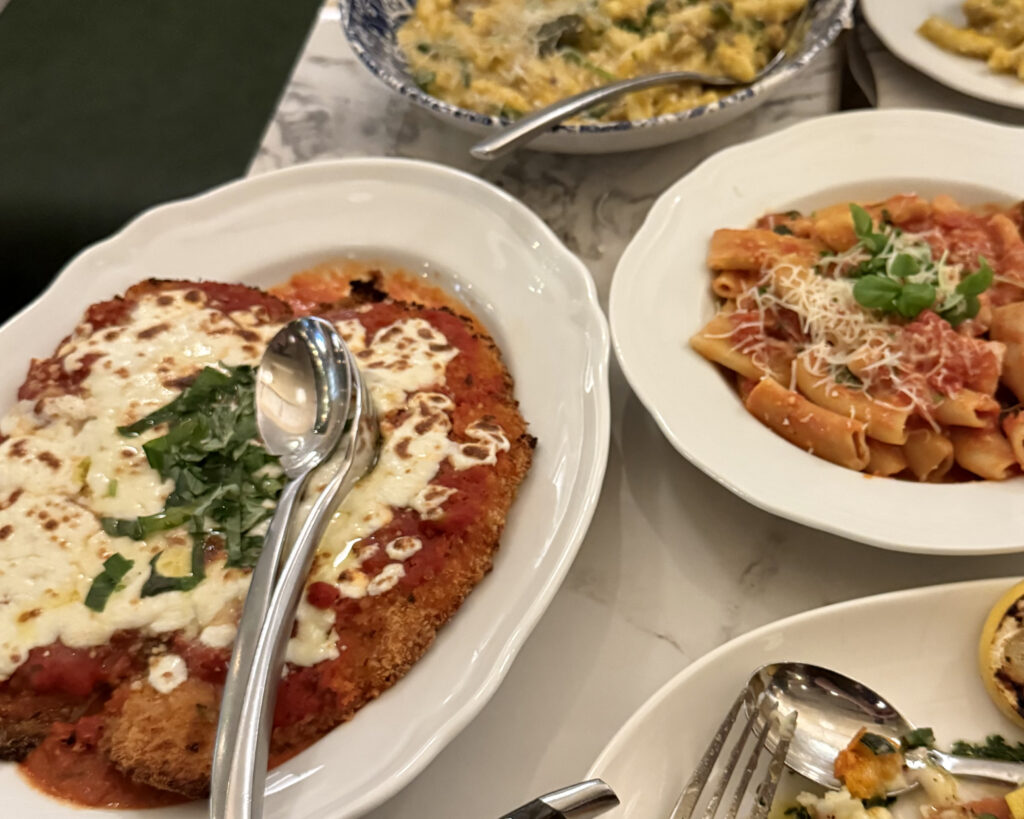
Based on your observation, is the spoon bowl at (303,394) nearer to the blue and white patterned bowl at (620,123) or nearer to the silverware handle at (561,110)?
the silverware handle at (561,110)

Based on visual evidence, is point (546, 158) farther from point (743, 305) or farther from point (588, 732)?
point (588, 732)

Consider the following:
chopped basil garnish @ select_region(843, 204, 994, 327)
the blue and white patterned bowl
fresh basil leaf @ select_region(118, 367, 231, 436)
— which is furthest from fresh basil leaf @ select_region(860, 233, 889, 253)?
fresh basil leaf @ select_region(118, 367, 231, 436)

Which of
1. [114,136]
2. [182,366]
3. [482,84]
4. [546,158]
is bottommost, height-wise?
[114,136]

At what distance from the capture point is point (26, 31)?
10.6 feet

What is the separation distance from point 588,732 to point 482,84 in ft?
4.34

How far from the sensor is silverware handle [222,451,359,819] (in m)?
0.87

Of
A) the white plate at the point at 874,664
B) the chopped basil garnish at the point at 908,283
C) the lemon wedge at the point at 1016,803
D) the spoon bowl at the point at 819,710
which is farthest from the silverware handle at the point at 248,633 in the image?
the chopped basil garnish at the point at 908,283

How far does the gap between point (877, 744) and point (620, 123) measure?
112 centimetres

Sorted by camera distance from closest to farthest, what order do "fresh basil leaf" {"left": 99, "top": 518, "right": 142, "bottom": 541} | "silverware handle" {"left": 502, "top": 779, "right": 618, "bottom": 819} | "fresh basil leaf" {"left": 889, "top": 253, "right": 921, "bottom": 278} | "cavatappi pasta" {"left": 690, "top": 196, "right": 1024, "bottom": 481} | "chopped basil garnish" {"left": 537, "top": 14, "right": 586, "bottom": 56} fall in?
"silverware handle" {"left": 502, "top": 779, "right": 618, "bottom": 819} < "fresh basil leaf" {"left": 99, "top": 518, "right": 142, "bottom": 541} < "cavatappi pasta" {"left": 690, "top": 196, "right": 1024, "bottom": 481} < "fresh basil leaf" {"left": 889, "top": 253, "right": 921, "bottom": 278} < "chopped basil garnish" {"left": 537, "top": 14, "right": 586, "bottom": 56}

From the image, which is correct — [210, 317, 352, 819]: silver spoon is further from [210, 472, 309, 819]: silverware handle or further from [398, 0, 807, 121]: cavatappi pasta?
[398, 0, 807, 121]: cavatappi pasta

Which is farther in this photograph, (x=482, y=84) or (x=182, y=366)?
(x=482, y=84)

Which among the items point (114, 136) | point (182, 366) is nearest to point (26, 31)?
point (114, 136)

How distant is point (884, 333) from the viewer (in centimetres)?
135

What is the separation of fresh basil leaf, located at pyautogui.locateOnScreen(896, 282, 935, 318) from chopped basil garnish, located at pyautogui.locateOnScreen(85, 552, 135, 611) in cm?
124
